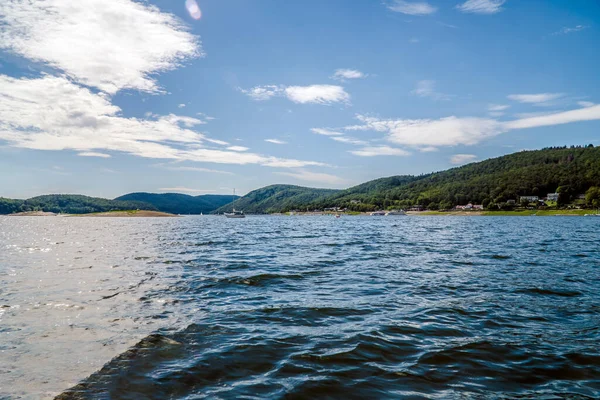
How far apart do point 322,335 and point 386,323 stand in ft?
6.75

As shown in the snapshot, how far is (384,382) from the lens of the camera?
644 centimetres

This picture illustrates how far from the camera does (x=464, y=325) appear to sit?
9781 millimetres

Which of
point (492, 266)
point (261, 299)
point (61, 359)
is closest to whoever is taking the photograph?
point (61, 359)

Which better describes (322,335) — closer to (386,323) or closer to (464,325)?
(386,323)

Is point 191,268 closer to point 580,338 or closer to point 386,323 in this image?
point 386,323

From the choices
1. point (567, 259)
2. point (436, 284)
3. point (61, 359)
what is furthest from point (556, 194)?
point (61, 359)

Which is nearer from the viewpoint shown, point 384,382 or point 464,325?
point 384,382

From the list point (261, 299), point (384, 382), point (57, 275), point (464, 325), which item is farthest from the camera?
point (57, 275)

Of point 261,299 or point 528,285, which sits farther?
point 528,285

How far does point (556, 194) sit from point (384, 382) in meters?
242

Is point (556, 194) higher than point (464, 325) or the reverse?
higher

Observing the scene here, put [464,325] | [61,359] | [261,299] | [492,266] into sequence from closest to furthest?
[61,359], [464,325], [261,299], [492,266]

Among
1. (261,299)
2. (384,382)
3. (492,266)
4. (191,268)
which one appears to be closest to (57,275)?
(191,268)

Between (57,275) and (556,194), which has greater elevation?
(556,194)
